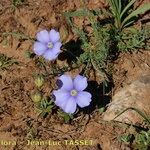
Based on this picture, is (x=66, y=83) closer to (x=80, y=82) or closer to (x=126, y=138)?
(x=80, y=82)

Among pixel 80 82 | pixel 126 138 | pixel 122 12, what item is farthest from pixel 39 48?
pixel 126 138

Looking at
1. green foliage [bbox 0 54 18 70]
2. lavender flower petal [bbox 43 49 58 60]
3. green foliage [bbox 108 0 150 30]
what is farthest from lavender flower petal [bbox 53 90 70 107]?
green foliage [bbox 108 0 150 30]

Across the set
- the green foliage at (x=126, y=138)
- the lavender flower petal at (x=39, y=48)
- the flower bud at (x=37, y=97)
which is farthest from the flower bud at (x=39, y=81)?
the green foliage at (x=126, y=138)

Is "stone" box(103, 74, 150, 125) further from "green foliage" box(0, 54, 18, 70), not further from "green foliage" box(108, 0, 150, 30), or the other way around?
"green foliage" box(0, 54, 18, 70)

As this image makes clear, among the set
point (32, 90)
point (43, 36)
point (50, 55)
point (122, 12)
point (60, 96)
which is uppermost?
point (122, 12)

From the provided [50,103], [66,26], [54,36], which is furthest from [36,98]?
[66,26]

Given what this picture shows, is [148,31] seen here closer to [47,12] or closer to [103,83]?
[103,83]
